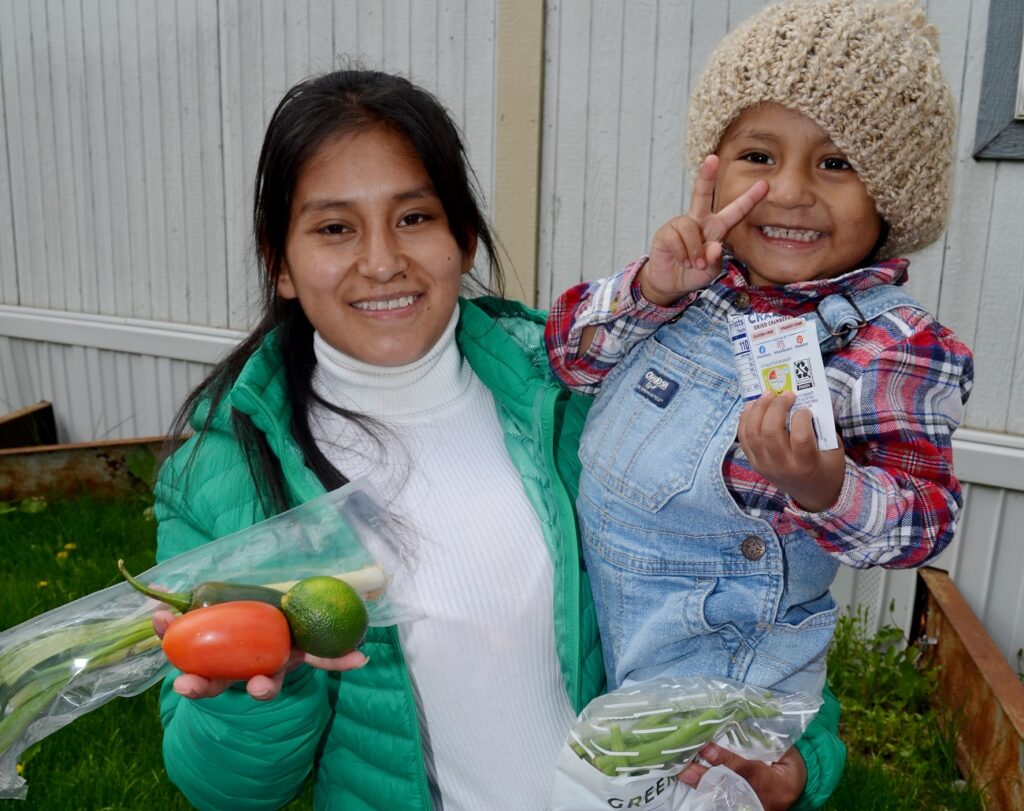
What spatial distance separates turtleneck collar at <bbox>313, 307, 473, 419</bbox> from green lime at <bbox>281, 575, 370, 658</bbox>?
55 centimetres

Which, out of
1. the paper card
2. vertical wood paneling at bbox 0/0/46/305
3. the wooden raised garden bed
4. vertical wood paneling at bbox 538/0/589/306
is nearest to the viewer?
the paper card

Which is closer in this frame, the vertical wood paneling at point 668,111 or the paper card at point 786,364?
the paper card at point 786,364

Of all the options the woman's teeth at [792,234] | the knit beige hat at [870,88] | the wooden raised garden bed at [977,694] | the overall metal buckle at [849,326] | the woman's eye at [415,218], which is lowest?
the wooden raised garden bed at [977,694]

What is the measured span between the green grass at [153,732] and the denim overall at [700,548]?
1.73m

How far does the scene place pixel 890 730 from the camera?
3.45m

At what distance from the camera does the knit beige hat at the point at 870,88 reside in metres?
1.54

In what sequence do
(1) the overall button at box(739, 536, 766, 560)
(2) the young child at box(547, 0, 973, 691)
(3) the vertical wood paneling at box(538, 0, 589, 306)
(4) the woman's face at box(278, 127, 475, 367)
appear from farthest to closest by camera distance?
1. (3) the vertical wood paneling at box(538, 0, 589, 306)
2. (4) the woman's face at box(278, 127, 475, 367)
3. (1) the overall button at box(739, 536, 766, 560)
4. (2) the young child at box(547, 0, 973, 691)

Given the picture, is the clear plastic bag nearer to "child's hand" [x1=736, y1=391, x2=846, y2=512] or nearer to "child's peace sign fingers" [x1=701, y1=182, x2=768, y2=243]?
"child's hand" [x1=736, y1=391, x2=846, y2=512]

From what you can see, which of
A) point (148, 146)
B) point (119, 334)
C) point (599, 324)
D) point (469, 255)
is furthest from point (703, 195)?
point (119, 334)

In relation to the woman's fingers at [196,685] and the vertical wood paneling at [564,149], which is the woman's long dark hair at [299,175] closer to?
the woman's fingers at [196,685]

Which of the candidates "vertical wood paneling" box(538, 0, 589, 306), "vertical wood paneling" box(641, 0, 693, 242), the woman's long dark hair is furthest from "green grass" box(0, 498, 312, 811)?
"vertical wood paneling" box(641, 0, 693, 242)

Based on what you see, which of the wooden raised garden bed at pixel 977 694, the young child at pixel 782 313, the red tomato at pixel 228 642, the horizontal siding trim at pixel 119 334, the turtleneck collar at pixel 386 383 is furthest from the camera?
the horizontal siding trim at pixel 119 334

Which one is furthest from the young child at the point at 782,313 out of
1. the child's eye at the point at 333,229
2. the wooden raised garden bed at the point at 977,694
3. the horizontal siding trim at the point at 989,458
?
the horizontal siding trim at the point at 989,458

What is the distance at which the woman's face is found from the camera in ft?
5.55
